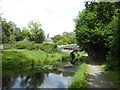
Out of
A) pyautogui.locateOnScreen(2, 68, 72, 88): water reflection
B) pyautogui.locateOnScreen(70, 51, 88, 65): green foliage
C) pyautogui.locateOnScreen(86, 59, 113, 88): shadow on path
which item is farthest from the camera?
pyautogui.locateOnScreen(70, 51, 88, 65): green foliage

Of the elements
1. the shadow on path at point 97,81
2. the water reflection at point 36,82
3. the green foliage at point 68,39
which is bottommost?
the water reflection at point 36,82

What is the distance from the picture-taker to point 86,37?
818 inches

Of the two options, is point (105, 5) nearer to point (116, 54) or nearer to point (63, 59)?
point (116, 54)

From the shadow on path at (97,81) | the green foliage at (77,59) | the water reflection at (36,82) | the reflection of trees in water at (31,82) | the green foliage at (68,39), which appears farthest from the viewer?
the green foliage at (68,39)

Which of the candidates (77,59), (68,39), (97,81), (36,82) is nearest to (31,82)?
(36,82)

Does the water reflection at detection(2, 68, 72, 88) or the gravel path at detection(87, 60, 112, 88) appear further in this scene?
the water reflection at detection(2, 68, 72, 88)

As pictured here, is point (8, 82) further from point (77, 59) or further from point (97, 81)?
point (77, 59)

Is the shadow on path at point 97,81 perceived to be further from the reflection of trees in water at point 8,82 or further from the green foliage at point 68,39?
the green foliage at point 68,39

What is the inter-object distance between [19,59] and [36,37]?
31200 millimetres

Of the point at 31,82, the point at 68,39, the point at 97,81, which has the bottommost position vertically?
the point at 31,82

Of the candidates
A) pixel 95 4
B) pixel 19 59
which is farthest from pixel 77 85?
Answer: pixel 19 59

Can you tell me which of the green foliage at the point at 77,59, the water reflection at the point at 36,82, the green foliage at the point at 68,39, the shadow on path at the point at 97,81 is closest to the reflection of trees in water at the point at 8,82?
the water reflection at the point at 36,82

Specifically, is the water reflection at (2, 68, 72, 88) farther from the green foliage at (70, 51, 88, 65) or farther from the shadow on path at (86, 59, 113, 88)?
the green foliage at (70, 51, 88, 65)

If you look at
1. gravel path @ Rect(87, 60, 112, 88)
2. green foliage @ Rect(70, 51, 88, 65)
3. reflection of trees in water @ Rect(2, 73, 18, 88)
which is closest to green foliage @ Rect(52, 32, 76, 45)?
green foliage @ Rect(70, 51, 88, 65)
